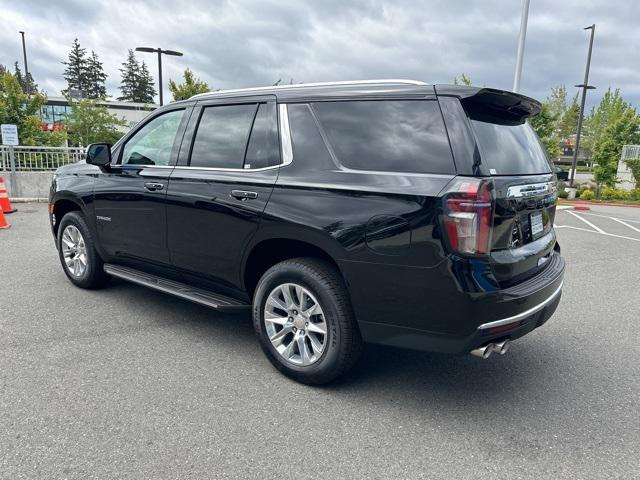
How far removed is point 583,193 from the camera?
81.5 feet

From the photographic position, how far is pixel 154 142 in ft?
13.7

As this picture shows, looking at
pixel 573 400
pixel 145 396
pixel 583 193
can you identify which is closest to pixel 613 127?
pixel 583 193

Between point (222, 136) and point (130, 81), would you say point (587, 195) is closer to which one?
point (222, 136)

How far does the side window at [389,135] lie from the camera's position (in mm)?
2600

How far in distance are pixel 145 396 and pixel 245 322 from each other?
56.5 inches

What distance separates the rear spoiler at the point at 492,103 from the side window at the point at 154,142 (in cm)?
237

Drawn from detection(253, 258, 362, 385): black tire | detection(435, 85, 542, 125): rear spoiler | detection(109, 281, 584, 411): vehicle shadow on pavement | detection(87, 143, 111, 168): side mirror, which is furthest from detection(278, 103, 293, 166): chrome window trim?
detection(87, 143, 111, 168): side mirror

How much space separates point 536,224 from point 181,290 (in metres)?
2.70

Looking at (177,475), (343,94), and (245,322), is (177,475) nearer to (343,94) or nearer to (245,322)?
(245,322)

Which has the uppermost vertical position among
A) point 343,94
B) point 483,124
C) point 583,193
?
point 343,94

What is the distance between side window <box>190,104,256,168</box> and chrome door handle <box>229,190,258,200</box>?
0.23 metres

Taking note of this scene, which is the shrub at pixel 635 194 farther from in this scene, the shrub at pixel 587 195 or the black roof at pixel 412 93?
the black roof at pixel 412 93

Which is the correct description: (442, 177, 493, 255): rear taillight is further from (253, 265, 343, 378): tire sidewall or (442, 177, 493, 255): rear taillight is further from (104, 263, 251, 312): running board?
(104, 263, 251, 312): running board

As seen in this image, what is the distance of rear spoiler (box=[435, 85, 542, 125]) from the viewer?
263 cm
